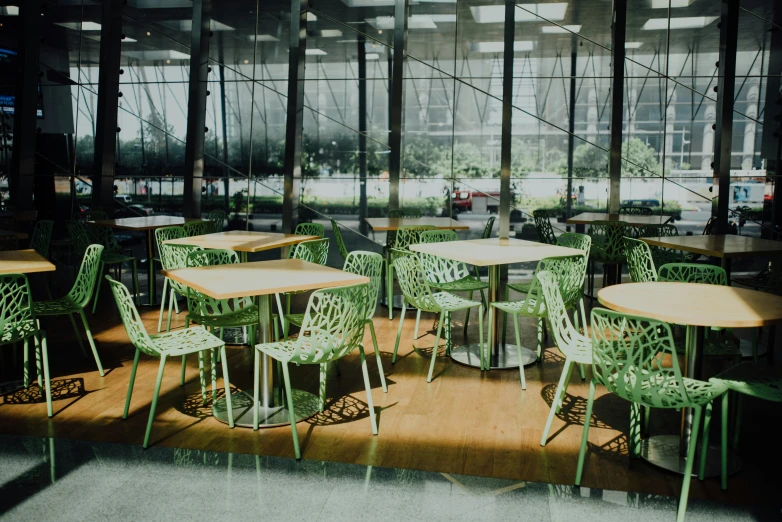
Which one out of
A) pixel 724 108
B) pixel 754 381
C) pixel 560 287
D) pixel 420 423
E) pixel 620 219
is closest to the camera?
pixel 754 381

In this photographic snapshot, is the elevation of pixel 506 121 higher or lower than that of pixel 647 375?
higher

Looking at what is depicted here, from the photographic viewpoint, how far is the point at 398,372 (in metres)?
4.73

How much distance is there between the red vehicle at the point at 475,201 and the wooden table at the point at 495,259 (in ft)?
10.4

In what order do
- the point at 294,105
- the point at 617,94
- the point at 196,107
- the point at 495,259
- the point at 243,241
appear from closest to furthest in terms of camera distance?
the point at 495,259
the point at 243,241
the point at 617,94
the point at 294,105
the point at 196,107

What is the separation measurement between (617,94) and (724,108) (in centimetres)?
123

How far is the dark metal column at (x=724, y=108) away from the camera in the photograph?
25.7 feet

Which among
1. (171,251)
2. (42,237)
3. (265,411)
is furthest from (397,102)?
(265,411)

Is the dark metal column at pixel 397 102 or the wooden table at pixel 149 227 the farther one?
the dark metal column at pixel 397 102

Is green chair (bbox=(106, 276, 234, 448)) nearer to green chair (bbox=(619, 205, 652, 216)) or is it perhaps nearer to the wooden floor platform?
the wooden floor platform

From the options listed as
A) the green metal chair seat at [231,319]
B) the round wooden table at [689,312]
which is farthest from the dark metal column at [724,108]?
the green metal chair seat at [231,319]

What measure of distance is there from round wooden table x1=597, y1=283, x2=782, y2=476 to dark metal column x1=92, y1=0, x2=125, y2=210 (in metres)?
7.49

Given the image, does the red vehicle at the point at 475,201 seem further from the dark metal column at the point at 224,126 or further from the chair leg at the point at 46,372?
the chair leg at the point at 46,372

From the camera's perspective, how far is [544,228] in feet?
24.9

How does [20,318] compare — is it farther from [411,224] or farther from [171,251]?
[411,224]
